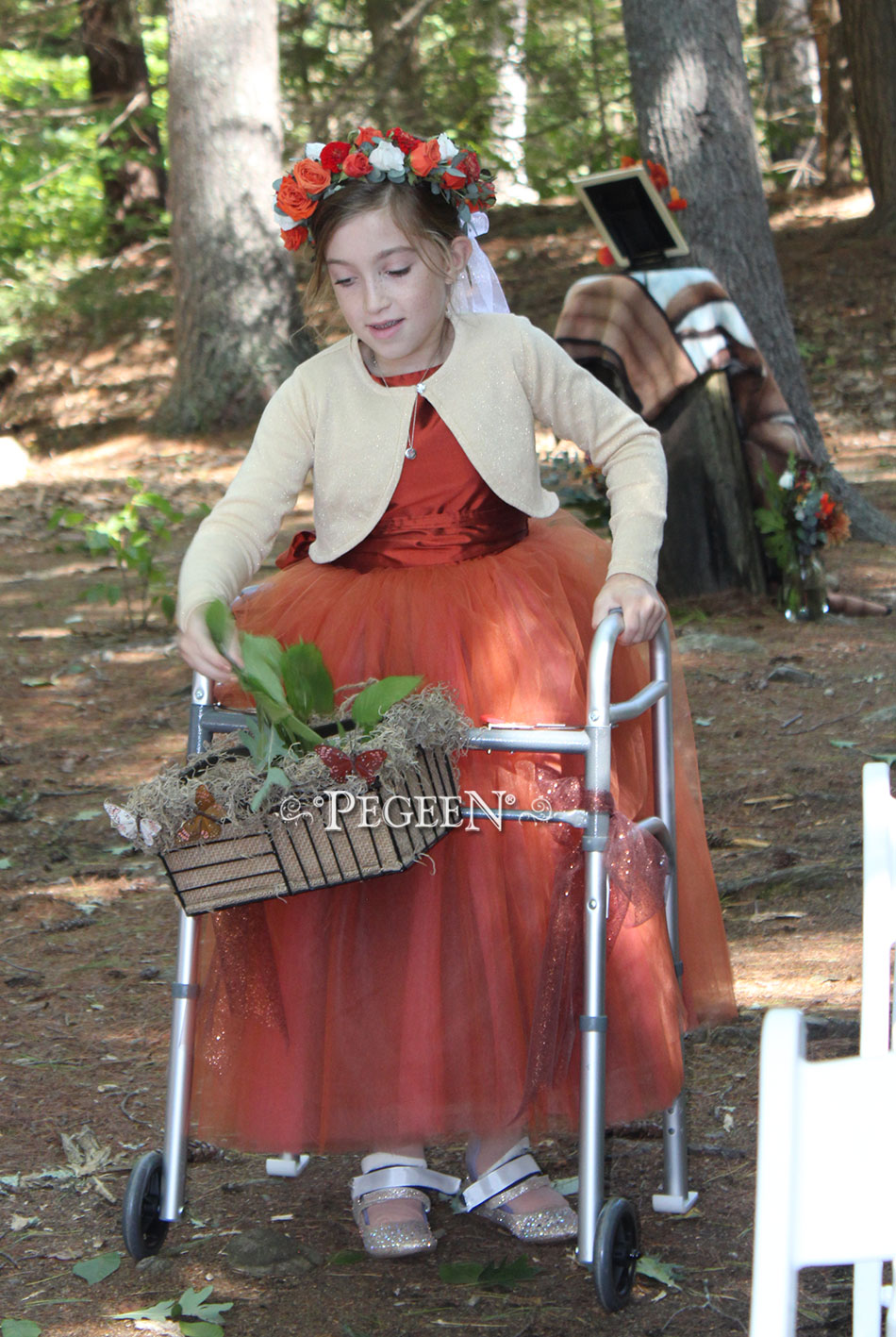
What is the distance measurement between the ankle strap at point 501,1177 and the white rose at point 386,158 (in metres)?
1.75

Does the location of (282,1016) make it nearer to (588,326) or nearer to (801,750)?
(801,750)

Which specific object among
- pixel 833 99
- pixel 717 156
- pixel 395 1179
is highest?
pixel 833 99

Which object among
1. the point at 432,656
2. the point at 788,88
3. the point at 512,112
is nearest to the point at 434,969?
the point at 432,656

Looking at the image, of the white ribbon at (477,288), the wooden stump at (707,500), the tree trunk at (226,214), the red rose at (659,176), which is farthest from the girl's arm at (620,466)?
the tree trunk at (226,214)

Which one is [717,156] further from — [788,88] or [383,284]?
[788,88]

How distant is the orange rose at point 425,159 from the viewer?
2.63 meters

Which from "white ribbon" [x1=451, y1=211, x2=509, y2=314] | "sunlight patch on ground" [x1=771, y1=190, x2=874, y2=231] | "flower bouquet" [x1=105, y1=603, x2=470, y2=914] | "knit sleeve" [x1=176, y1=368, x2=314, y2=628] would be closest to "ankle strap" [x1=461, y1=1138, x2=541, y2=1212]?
"flower bouquet" [x1=105, y1=603, x2=470, y2=914]

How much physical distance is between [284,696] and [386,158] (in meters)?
1.01

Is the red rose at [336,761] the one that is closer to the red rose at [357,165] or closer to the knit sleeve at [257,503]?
the knit sleeve at [257,503]

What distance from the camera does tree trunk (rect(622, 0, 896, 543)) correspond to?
722cm

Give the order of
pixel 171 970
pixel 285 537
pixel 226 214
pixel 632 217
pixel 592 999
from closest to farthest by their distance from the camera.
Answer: pixel 592 999
pixel 171 970
pixel 632 217
pixel 285 537
pixel 226 214

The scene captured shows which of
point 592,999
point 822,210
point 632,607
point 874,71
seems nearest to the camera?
point 592,999

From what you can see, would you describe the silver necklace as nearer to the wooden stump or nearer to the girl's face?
the girl's face

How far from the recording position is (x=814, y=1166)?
954 millimetres
